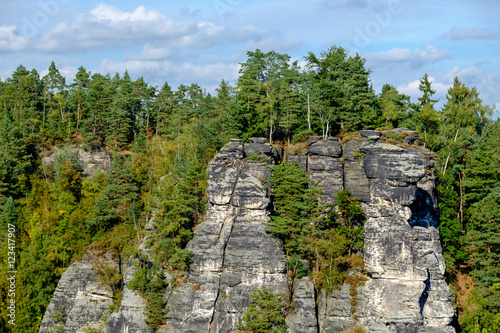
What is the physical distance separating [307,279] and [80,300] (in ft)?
75.0

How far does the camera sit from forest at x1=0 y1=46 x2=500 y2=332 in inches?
1987

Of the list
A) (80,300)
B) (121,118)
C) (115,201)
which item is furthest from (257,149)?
(121,118)

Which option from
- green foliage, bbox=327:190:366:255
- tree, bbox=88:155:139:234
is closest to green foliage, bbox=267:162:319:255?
green foliage, bbox=327:190:366:255

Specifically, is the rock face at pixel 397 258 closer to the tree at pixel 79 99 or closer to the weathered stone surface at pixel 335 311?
the weathered stone surface at pixel 335 311

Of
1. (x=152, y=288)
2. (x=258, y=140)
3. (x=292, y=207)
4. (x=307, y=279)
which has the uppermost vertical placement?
(x=258, y=140)

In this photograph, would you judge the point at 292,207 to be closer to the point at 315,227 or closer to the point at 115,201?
the point at 315,227

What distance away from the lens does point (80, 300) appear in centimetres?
5106

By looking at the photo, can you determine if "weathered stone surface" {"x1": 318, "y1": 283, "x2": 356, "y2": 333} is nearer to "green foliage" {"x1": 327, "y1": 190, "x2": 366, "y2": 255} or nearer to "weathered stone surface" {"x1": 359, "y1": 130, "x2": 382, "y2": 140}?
"green foliage" {"x1": 327, "y1": 190, "x2": 366, "y2": 255}

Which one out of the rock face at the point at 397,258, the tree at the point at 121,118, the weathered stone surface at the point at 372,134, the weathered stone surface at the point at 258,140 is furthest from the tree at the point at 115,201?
the weathered stone surface at the point at 372,134

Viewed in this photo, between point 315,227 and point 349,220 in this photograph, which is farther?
point 349,220

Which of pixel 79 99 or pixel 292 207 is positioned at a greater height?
pixel 79 99

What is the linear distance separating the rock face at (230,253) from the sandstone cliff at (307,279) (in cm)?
9

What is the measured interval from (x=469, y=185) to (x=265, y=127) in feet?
75.9

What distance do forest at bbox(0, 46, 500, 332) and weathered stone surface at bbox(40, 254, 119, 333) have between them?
110 inches
